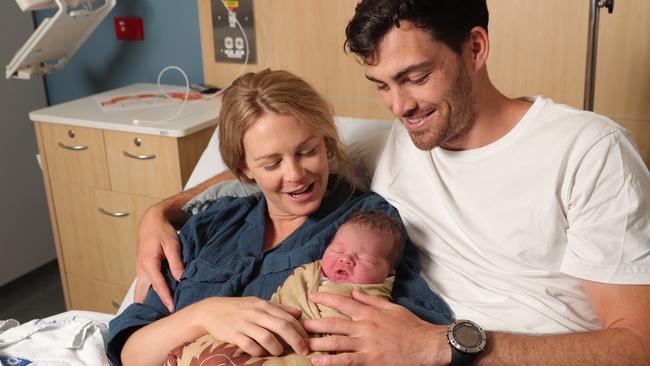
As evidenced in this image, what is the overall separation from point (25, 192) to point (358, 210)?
2.38 m

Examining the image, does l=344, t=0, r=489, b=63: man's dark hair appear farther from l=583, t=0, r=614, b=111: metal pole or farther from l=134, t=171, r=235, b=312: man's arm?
l=134, t=171, r=235, b=312: man's arm

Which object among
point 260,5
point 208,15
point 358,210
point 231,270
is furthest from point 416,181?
point 208,15

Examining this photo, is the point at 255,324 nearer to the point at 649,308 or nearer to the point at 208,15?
the point at 649,308

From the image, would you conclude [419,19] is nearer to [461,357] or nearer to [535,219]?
[535,219]

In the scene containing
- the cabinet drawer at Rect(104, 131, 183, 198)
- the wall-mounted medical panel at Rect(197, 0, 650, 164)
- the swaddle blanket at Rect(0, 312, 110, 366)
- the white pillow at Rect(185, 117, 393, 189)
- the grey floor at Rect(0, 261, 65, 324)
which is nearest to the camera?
the swaddle blanket at Rect(0, 312, 110, 366)

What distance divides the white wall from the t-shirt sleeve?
2787mm

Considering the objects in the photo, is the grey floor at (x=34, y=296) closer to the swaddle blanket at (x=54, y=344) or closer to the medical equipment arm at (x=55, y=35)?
the medical equipment arm at (x=55, y=35)

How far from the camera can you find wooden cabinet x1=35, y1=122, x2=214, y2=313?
8.04 ft

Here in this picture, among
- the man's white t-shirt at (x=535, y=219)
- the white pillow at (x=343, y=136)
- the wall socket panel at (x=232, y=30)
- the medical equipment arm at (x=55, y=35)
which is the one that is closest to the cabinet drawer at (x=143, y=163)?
the white pillow at (x=343, y=136)

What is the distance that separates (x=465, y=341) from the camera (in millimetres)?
1192

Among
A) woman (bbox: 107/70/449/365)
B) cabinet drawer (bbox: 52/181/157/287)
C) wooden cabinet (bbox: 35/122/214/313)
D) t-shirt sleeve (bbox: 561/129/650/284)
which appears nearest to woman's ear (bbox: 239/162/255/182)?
woman (bbox: 107/70/449/365)

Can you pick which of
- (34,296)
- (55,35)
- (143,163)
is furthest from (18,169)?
(143,163)

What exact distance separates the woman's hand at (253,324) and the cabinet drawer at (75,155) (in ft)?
4.74

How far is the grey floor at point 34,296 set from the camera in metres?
3.06
